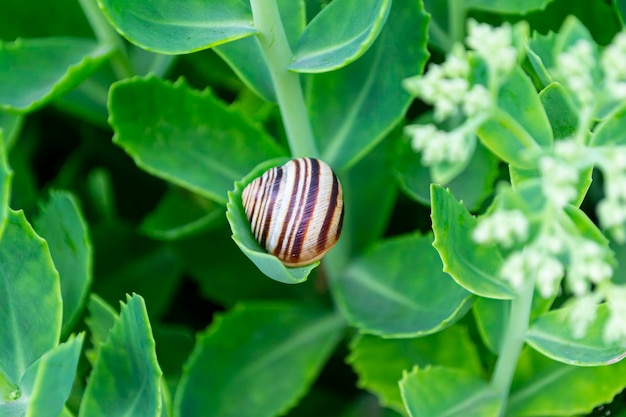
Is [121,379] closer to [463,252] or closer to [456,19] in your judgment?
[463,252]

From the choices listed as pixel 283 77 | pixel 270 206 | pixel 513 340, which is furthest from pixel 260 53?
pixel 513 340

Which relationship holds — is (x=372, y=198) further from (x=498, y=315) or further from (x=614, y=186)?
(x=614, y=186)

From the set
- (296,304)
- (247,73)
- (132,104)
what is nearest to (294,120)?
(247,73)

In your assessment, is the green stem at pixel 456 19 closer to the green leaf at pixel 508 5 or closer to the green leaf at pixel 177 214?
the green leaf at pixel 508 5

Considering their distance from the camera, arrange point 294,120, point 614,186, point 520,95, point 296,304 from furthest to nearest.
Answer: point 296,304, point 294,120, point 520,95, point 614,186

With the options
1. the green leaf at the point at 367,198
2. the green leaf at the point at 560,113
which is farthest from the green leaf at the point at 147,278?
the green leaf at the point at 560,113

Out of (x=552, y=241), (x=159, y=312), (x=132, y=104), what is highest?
(x=552, y=241)

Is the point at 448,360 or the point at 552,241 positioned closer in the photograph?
the point at 552,241
